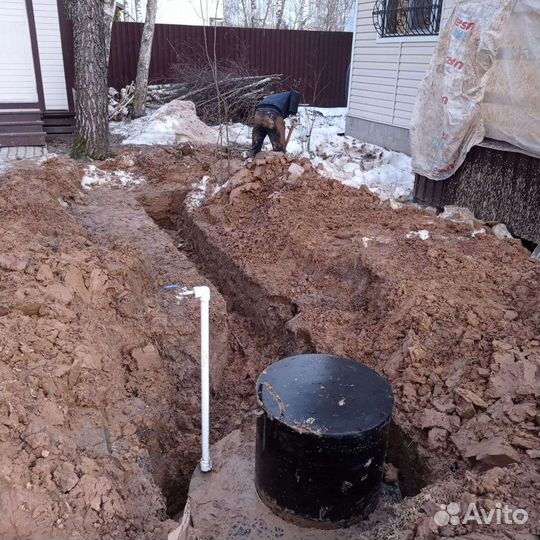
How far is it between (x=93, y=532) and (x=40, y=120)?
10697 millimetres

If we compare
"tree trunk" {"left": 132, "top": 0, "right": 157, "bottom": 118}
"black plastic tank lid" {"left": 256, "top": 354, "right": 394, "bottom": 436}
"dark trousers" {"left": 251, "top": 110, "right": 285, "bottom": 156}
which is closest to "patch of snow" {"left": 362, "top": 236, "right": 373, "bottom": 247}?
"black plastic tank lid" {"left": 256, "top": 354, "right": 394, "bottom": 436}

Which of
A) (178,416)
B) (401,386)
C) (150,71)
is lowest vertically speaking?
(178,416)

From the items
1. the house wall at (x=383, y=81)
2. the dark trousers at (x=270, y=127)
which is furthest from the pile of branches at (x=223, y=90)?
the dark trousers at (x=270, y=127)

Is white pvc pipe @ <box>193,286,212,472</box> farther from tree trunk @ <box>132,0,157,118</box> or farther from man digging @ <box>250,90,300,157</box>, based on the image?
tree trunk @ <box>132,0,157,118</box>

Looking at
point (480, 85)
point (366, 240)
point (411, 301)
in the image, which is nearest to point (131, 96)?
point (480, 85)

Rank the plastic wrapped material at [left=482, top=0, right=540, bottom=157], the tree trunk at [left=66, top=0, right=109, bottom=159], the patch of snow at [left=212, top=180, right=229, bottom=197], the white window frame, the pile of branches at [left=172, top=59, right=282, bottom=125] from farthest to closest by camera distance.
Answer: the pile of branches at [left=172, top=59, right=282, bottom=125] < the tree trunk at [left=66, top=0, right=109, bottom=159] < the white window frame < the patch of snow at [left=212, top=180, right=229, bottom=197] < the plastic wrapped material at [left=482, top=0, right=540, bottom=157]

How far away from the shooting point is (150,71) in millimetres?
15602

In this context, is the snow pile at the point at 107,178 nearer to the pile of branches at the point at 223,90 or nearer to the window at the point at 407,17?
the pile of branches at the point at 223,90

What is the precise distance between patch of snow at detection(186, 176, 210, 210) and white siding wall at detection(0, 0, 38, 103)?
5633mm

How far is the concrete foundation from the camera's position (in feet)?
34.8

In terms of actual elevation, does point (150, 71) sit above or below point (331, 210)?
above

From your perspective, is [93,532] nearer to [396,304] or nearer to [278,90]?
[396,304]

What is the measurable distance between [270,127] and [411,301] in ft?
17.2

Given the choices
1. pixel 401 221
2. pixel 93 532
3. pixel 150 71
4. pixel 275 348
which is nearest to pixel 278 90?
pixel 150 71
